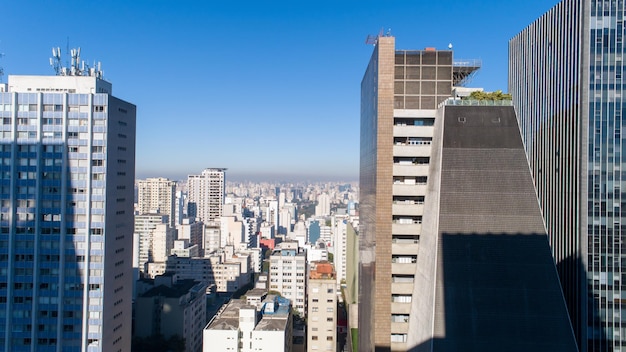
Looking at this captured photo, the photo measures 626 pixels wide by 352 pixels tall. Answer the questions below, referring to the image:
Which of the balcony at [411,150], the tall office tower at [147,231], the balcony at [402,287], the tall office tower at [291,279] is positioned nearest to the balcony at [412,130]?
the balcony at [411,150]

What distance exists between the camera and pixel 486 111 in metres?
15.8

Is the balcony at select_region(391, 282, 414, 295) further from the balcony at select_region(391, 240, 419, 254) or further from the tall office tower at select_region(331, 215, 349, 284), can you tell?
the tall office tower at select_region(331, 215, 349, 284)

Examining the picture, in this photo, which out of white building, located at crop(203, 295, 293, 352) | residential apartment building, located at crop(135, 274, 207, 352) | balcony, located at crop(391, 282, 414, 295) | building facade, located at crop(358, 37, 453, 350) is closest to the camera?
building facade, located at crop(358, 37, 453, 350)

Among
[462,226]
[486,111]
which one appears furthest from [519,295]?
[486,111]

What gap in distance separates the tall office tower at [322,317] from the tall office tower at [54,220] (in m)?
18.8

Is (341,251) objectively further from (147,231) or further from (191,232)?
(147,231)

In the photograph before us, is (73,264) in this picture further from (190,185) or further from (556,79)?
(190,185)

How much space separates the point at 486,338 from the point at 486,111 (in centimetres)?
701

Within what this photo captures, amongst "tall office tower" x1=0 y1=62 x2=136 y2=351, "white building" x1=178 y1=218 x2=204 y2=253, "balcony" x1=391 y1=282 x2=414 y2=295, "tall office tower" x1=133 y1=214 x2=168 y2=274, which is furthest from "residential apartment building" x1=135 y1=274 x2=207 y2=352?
"white building" x1=178 y1=218 x2=204 y2=253

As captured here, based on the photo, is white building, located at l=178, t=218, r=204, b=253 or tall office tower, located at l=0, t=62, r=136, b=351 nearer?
tall office tower, located at l=0, t=62, r=136, b=351

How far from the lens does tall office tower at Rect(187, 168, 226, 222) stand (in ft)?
380

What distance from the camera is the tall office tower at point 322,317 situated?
1566 inches

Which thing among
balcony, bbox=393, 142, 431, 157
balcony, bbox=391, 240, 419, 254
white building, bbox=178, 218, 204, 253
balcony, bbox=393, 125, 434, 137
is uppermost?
balcony, bbox=393, 125, 434, 137

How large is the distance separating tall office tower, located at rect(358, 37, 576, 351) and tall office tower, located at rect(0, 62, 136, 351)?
14592 millimetres
